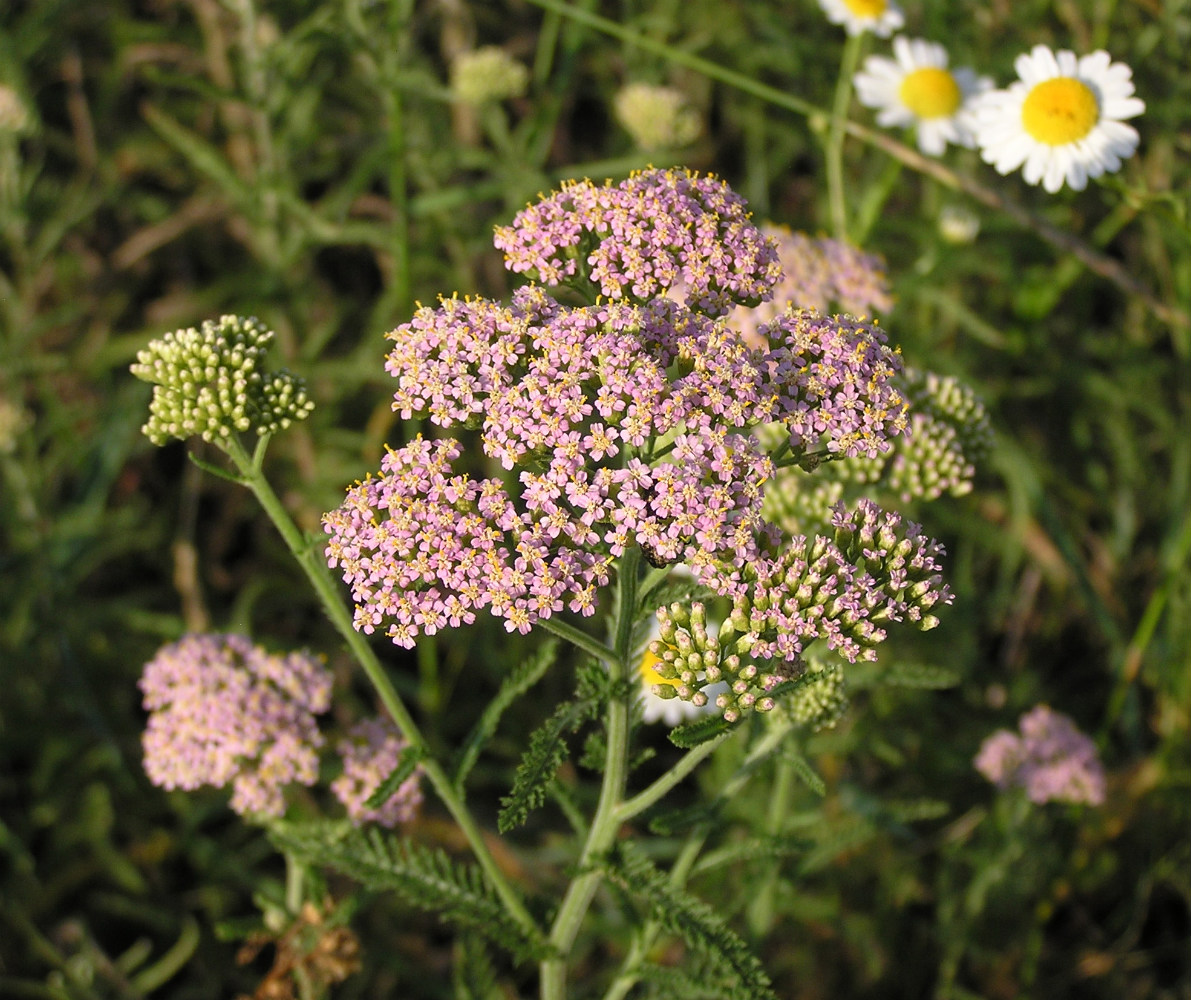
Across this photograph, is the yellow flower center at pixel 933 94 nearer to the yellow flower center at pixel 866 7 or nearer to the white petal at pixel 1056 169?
the yellow flower center at pixel 866 7

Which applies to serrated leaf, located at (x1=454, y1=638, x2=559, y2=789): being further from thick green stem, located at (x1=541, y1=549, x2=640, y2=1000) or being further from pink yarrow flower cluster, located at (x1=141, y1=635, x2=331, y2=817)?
pink yarrow flower cluster, located at (x1=141, y1=635, x2=331, y2=817)

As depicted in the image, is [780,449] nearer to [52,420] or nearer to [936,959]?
[936,959]

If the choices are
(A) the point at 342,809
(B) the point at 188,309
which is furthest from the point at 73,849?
(B) the point at 188,309

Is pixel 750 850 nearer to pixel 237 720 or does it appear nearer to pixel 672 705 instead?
pixel 672 705

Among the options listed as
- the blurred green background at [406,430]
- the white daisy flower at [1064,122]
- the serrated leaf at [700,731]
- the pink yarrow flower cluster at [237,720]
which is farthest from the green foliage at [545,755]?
the white daisy flower at [1064,122]

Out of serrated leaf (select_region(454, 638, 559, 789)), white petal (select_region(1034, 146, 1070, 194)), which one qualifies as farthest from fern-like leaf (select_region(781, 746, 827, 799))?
white petal (select_region(1034, 146, 1070, 194))


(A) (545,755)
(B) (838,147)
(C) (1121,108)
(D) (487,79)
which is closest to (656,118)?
(D) (487,79)
